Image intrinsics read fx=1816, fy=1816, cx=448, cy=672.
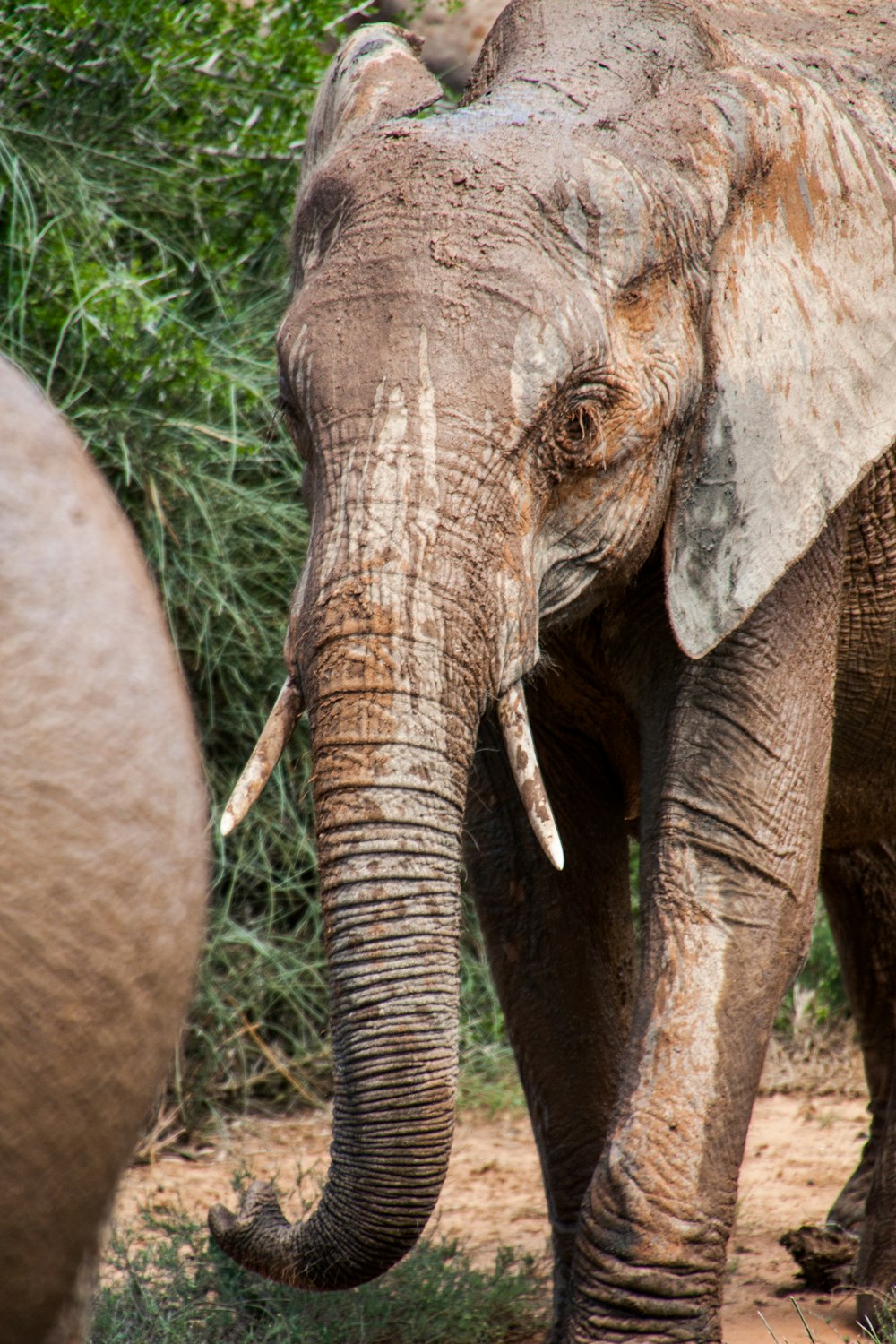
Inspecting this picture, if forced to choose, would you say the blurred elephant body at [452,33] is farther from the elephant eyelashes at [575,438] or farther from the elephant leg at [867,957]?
the elephant eyelashes at [575,438]

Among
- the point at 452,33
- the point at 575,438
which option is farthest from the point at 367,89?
the point at 452,33

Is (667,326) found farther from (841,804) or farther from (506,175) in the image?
(841,804)

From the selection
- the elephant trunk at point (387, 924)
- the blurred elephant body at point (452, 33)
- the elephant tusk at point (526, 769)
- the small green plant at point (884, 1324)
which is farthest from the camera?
the blurred elephant body at point (452, 33)

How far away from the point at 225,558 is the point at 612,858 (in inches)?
85.8

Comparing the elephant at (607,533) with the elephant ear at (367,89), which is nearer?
the elephant at (607,533)

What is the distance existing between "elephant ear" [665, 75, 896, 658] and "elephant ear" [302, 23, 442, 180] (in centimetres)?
69

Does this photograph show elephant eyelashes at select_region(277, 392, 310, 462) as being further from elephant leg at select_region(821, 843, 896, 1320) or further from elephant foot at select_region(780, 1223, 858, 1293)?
elephant foot at select_region(780, 1223, 858, 1293)

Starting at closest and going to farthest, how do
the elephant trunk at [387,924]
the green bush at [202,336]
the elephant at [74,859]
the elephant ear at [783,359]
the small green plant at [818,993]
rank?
1. the elephant at [74,859]
2. the elephant trunk at [387,924]
3. the elephant ear at [783,359]
4. the green bush at [202,336]
5. the small green plant at [818,993]

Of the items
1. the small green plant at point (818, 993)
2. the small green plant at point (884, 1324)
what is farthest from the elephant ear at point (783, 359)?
the small green plant at point (818, 993)

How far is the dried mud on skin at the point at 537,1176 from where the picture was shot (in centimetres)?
424

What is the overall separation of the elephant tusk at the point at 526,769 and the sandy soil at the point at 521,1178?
1.65 metres

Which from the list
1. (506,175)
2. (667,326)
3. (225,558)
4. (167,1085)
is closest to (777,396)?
(667,326)

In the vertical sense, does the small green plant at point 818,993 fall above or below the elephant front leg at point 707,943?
below

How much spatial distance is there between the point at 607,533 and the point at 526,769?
0.43m
